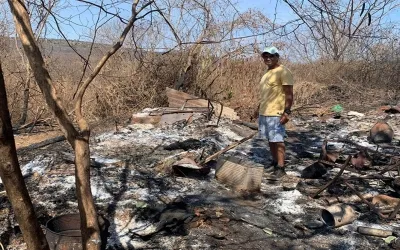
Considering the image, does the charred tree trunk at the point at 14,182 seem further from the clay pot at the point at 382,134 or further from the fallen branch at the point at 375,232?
the clay pot at the point at 382,134

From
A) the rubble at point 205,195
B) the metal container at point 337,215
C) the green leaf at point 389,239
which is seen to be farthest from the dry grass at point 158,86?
the green leaf at point 389,239

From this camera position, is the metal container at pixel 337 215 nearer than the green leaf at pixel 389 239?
No

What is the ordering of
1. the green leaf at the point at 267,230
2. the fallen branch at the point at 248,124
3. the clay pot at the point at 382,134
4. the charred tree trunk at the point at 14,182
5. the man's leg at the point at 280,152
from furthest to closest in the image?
1. the fallen branch at the point at 248,124
2. the clay pot at the point at 382,134
3. the man's leg at the point at 280,152
4. the green leaf at the point at 267,230
5. the charred tree trunk at the point at 14,182

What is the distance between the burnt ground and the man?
581 mm

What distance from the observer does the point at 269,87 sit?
5.41 meters

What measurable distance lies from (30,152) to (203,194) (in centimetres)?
267

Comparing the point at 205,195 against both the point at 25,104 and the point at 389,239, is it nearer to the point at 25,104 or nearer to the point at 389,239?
the point at 389,239

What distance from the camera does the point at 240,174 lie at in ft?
16.5

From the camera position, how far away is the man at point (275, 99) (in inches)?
208

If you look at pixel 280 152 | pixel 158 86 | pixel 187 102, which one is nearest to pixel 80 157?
pixel 280 152

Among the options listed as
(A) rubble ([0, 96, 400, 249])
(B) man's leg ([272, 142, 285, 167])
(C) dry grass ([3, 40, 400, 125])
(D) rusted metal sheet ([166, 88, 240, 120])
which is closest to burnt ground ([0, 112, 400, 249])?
(A) rubble ([0, 96, 400, 249])

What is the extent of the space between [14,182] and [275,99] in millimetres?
3831

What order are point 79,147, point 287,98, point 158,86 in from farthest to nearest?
1. point 158,86
2. point 287,98
3. point 79,147

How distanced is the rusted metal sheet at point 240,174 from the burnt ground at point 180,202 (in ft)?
0.37
